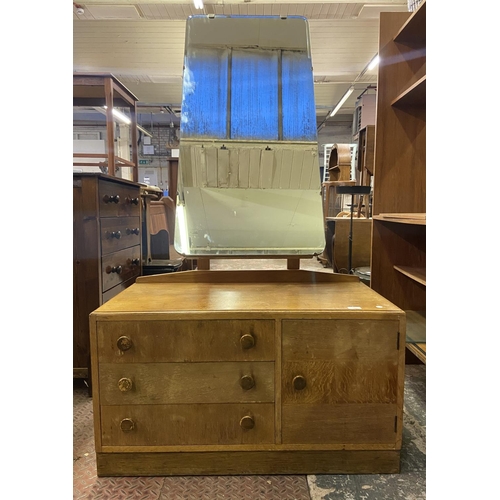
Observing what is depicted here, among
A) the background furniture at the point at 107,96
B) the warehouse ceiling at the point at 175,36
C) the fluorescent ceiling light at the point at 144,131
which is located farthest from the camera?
the fluorescent ceiling light at the point at 144,131

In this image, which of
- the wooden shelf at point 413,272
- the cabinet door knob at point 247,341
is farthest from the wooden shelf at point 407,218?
the cabinet door knob at point 247,341

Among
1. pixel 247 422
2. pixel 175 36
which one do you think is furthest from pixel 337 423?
pixel 175 36

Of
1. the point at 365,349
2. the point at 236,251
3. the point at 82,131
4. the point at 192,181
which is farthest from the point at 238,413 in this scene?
the point at 82,131

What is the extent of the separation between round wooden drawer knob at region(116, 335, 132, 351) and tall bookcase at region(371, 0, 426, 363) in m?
1.44

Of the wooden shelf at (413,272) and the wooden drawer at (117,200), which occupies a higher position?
the wooden drawer at (117,200)

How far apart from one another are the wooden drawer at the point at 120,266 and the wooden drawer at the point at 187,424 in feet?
2.41

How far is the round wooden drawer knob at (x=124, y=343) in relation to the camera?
1.07 metres

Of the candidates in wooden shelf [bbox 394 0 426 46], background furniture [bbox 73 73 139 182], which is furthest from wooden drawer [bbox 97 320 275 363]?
background furniture [bbox 73 73 139 182]

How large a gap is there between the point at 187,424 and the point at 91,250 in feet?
3.03

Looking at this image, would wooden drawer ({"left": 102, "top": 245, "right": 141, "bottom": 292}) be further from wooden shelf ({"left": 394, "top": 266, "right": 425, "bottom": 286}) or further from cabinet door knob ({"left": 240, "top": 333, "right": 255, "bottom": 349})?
wooden shelf ({"left": 394, "top": 266, "right": 425, "bottom": 286})

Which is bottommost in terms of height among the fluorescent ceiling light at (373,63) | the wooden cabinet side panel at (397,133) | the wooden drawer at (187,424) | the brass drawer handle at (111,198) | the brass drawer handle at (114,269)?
the wooden drawer at (187,424)

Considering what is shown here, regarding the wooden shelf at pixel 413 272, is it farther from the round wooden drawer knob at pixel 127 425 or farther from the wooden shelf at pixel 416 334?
the round wooden drawer knob at pixel 127 425

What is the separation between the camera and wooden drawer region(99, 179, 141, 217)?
1666mm

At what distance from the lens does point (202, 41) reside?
160cm
